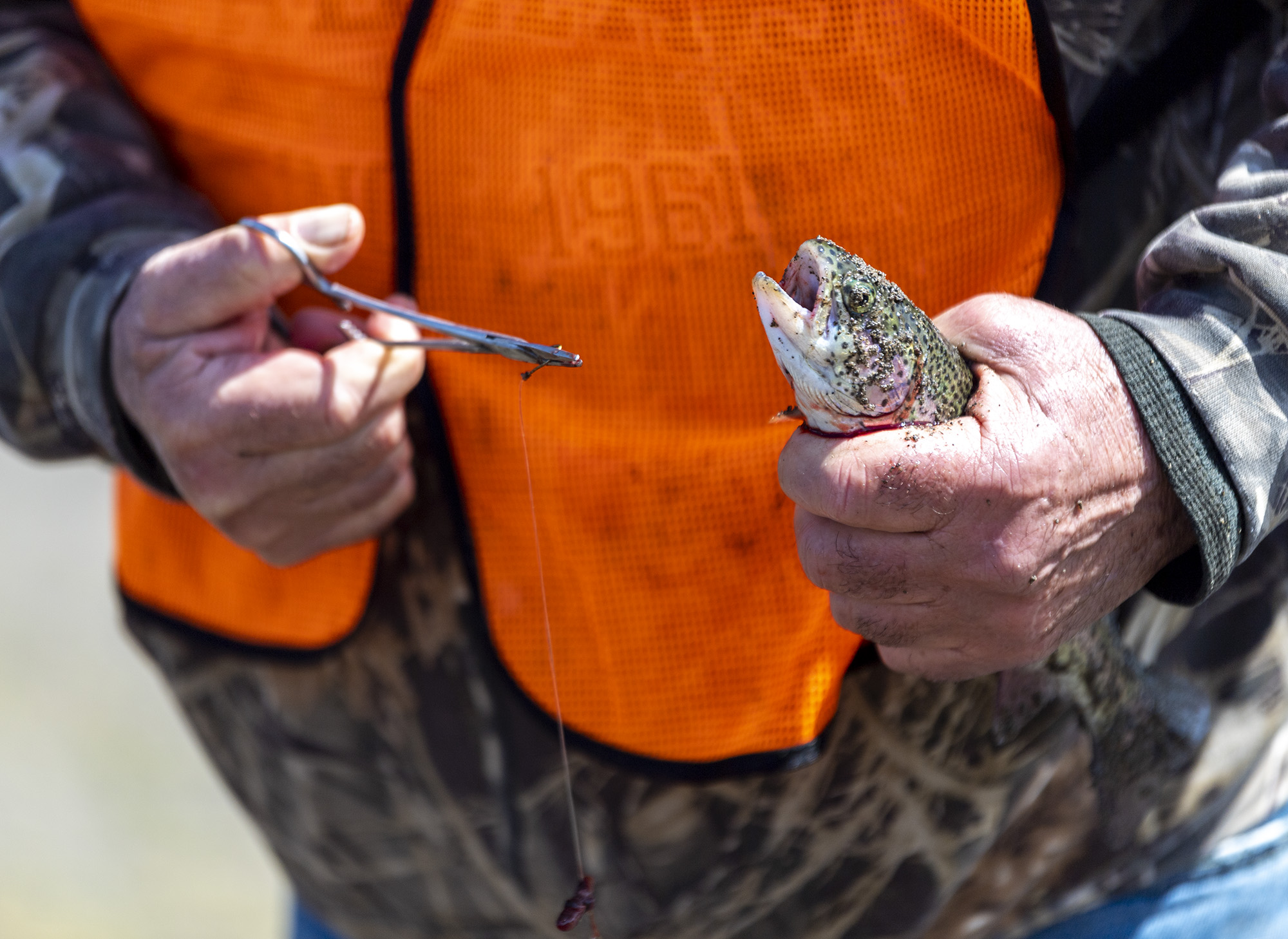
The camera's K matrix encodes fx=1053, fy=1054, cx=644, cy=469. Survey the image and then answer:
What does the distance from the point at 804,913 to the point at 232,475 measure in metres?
1.15

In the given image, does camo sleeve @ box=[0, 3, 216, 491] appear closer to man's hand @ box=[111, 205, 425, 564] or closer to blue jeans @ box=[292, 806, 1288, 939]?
man's hand @ box=[111, 205, 425, 564]

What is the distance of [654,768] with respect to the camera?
162 cm

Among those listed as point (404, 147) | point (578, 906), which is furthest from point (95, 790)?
point (404, 147)

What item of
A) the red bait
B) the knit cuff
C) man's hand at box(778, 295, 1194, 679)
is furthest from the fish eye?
the red bait

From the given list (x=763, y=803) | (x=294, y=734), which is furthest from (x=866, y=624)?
(x=294, y=734)

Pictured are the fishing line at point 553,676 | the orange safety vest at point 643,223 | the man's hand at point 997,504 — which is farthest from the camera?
the fishing line at point 553,676

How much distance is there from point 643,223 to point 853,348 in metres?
0.36

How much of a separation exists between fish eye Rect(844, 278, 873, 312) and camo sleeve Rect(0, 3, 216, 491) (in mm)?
1125

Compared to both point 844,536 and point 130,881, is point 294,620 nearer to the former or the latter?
point 844,536

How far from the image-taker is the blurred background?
4160 mm

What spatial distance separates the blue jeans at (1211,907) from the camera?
182 centimetres

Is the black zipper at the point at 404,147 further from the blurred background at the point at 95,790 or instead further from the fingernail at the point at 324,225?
the blurred background at the point at 95,790

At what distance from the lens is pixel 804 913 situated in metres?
1.74

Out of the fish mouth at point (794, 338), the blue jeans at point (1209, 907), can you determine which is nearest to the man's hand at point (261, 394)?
the fish mouth at point (794, 338)
